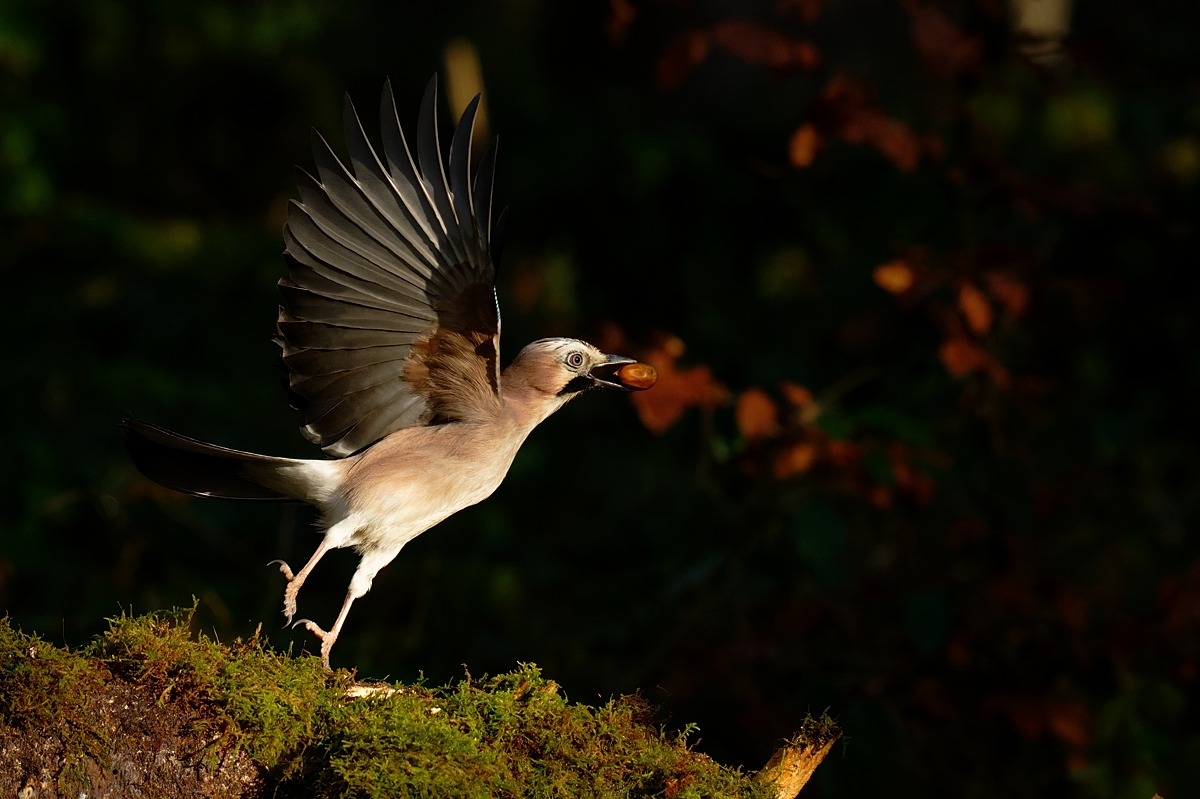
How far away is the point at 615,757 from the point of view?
288 cm

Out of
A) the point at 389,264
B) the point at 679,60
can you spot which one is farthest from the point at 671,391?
the point at 389,264

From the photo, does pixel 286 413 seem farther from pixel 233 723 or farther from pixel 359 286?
pixel 233 723

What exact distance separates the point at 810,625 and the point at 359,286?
2.22 metres

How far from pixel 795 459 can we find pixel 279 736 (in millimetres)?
2518

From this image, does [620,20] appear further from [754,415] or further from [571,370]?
[754,415]

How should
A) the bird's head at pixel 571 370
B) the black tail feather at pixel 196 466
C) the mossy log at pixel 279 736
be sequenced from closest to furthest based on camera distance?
the mossy log at pixel 279 736 → the black tail feather at pixel 196 466 → the bird's head at pixel 571 370

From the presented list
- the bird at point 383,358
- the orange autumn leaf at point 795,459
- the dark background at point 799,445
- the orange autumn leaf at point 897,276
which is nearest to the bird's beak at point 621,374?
the bird at point 383,358

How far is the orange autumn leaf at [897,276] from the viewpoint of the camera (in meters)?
4.75

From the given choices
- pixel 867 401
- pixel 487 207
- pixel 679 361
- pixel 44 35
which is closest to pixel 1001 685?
pixel 867 401

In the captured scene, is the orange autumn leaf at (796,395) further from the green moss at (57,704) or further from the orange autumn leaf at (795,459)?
the green moss at (57,704)

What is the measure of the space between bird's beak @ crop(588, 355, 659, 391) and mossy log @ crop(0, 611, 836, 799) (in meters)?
1.49

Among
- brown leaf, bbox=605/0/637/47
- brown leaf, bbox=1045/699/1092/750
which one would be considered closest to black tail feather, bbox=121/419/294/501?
brown leaf, bbox=605/0/637/47

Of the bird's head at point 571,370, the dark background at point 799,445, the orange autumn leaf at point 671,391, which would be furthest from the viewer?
the dark background at point 799,445

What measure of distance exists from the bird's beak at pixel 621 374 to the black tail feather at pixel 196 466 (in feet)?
3.59
